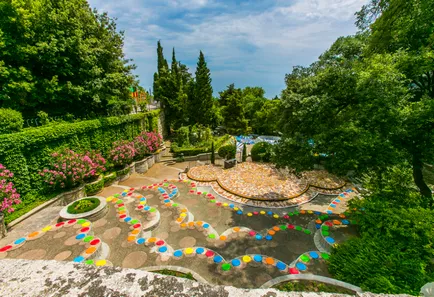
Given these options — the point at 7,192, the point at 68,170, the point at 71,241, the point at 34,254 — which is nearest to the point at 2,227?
the point at 7,192

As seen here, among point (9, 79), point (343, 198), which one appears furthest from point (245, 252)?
point (9, 79)

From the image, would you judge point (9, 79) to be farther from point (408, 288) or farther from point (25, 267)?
point (408, 288)

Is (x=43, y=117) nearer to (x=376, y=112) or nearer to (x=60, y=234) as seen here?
(x=60, y=234)

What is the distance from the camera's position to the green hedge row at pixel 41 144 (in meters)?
8.31

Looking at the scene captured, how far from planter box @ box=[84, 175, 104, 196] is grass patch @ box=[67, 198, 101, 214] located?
3.20 meters

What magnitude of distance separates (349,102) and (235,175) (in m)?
8.94

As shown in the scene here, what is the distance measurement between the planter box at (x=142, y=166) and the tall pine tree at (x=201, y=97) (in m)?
13.1

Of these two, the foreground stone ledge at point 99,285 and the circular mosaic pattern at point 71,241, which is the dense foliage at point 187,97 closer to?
the circular mosaic pattern at point 71,241

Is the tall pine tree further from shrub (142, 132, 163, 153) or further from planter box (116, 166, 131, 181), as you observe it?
planter box (116, 166, 131, 181)

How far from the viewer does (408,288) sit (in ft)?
13.4

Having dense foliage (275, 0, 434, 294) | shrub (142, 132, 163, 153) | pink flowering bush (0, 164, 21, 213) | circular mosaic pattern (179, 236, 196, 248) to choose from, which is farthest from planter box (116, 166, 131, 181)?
dense foliage (275, 0, 434, 294)

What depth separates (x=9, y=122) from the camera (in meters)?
8.40

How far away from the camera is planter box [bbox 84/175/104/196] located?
11152mm

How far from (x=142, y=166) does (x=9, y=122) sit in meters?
8.98
